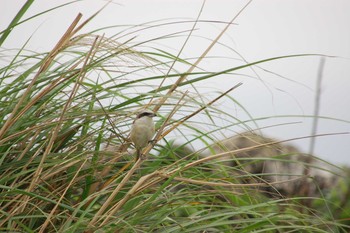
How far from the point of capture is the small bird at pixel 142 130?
2.44 meters

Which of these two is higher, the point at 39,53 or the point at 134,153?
the point at 39,53

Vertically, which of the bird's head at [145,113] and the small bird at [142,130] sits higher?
the bird's head at [145,113]

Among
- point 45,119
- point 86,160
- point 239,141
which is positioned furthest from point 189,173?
point 239,141

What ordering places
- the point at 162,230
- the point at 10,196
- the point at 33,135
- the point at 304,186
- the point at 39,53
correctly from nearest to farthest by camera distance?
the point at 162,230 < the point at 10,196 < the point at 33,135 < the point at 39,53 < the point at 304,186

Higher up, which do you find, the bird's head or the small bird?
the bird's head

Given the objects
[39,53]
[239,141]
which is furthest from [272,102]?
[239,141]

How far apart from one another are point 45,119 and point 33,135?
13 cm

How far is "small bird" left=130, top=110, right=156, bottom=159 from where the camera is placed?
2443mm

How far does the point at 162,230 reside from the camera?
2.09 metres

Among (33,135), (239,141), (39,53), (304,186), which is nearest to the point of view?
(33,135)

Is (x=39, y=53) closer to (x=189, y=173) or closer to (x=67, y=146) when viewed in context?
(x=67, y=146)

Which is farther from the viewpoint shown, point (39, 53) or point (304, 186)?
point (304, 186)

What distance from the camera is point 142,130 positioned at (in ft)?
8.11

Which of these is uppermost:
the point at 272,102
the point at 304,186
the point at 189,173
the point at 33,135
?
the point at 272,102
